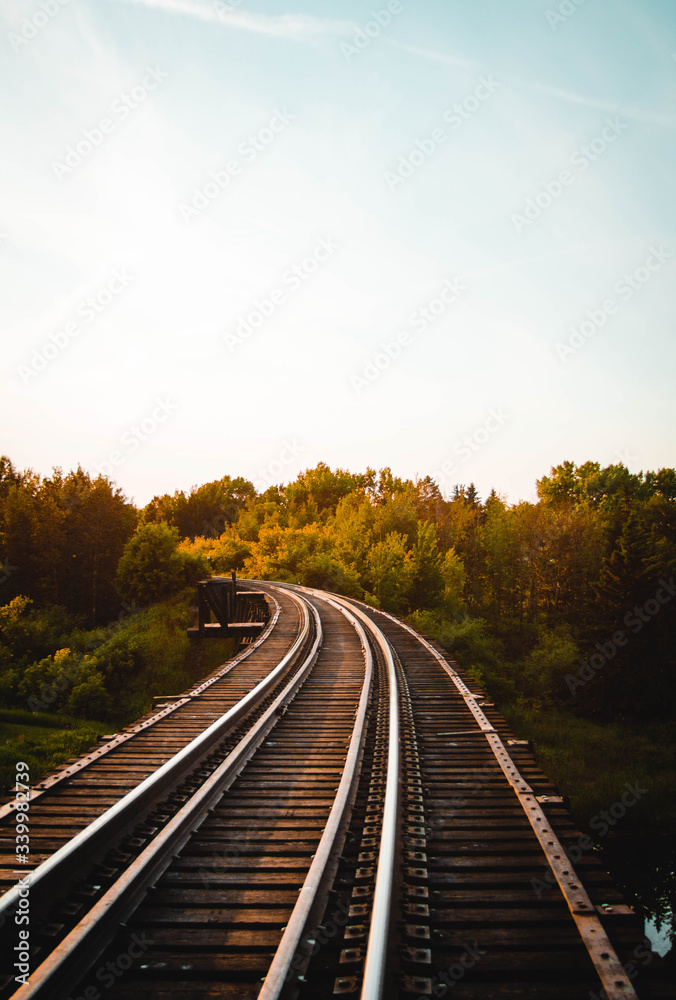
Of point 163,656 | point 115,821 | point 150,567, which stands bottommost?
point 163,656

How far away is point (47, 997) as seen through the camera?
260 cm

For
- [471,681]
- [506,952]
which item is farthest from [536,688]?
[506,952]

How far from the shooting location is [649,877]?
11.9m

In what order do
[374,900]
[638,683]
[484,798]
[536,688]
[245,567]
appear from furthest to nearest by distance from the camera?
[245,567], [536,688], [638,683], [484,798], [374,900]

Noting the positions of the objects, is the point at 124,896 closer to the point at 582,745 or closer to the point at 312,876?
the point at 312,876

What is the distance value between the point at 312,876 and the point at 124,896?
43.0 inches

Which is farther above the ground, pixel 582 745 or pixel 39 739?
pixel 39 739

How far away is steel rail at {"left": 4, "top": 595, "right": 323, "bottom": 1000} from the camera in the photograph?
268cm

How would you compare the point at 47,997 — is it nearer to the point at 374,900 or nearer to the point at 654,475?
the point at 374,900

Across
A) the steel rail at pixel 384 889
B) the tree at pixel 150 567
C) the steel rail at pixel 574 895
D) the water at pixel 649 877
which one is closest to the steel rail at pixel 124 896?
the steel rail at pixel 384 889

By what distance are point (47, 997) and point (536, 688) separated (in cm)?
2828

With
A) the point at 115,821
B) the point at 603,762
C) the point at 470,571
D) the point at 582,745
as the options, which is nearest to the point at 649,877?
the point at 603,762

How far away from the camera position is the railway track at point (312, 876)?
2.85 metres

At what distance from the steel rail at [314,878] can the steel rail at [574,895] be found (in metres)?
1.43
